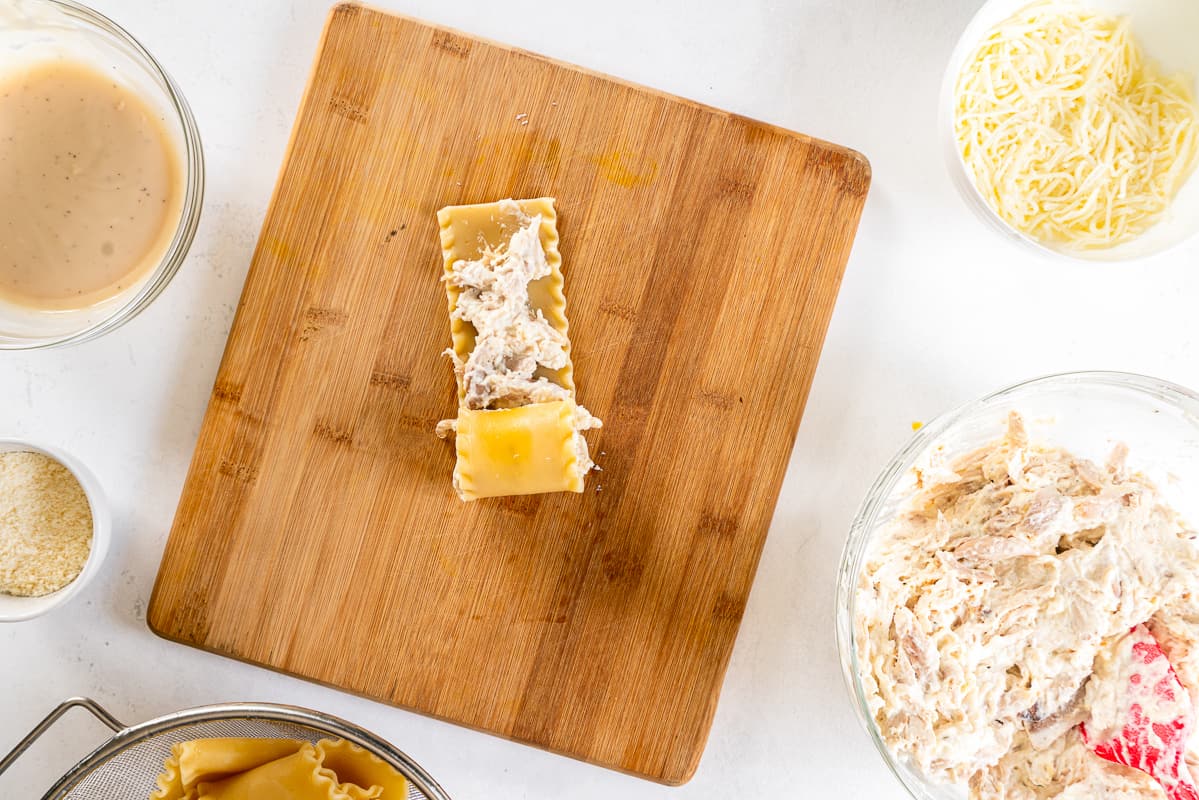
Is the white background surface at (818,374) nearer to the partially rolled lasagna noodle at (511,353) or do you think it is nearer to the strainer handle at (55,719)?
the strainer handle at (55,719)

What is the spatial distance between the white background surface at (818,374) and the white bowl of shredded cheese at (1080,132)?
0.52 feet

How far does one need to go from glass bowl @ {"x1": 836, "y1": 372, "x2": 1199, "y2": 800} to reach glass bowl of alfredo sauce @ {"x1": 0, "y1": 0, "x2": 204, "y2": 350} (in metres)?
1.96

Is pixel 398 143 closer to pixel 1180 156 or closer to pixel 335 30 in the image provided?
pixel 335 30

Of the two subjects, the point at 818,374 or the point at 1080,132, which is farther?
the point at 818,374

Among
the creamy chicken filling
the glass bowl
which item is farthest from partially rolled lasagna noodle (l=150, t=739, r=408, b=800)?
the glass bowl

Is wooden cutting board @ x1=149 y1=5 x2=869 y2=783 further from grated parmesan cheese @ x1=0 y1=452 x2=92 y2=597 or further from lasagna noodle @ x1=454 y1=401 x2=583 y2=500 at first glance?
grated parmesan cheese @ x1=0 y1=452 x2=92 y2=597

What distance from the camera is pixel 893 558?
2.36 metres

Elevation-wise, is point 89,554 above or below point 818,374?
below

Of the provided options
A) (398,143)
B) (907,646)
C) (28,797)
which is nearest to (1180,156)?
(907,646)

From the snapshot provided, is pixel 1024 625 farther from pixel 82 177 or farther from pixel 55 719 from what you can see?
pixel 82 177

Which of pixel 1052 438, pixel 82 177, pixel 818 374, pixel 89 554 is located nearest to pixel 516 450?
pixel 818 374

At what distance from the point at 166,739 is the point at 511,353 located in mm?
1459

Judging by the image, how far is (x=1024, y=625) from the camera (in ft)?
7.40

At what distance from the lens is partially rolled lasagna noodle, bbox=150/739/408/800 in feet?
7.51
